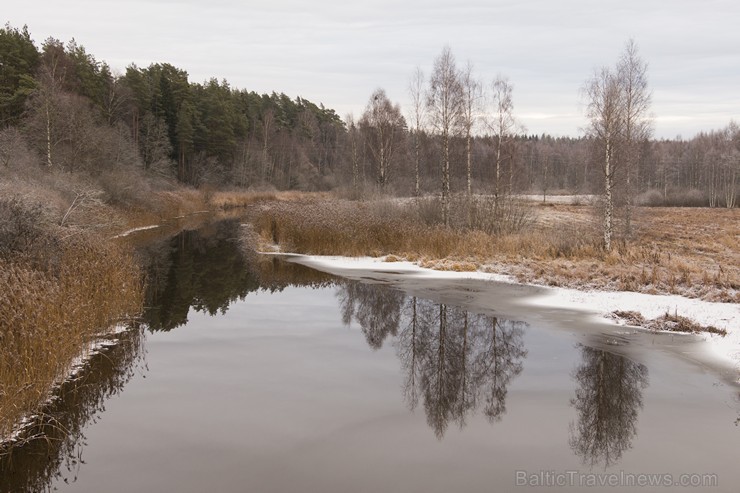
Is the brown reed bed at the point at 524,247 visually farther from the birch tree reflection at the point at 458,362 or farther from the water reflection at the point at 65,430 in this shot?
the water reflection at the point at 65,430

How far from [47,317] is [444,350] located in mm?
6482

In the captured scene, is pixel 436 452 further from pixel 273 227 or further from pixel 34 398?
pixel 273 227

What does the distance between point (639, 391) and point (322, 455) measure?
4807mm

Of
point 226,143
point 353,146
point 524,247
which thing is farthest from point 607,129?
point 226,143

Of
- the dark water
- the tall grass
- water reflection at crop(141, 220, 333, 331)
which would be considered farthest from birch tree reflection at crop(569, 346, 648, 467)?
water reflection at crop(141, 220, 333, 331)

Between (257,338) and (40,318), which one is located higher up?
(40,318)

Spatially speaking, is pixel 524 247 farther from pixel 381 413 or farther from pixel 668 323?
pixel 381 413

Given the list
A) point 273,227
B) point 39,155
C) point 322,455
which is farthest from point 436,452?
point 39,155

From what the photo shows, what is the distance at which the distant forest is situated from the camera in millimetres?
31125

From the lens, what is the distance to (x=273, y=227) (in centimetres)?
2792

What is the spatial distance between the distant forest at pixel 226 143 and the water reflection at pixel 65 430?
17696 mm

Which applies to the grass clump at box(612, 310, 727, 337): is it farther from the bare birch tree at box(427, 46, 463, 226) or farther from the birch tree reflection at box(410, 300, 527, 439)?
the bare birch tree at box(427, 46, 463, 226)

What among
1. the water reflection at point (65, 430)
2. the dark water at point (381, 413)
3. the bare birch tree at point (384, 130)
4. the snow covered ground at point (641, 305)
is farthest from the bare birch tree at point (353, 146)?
the water reflection at point (65, 430)

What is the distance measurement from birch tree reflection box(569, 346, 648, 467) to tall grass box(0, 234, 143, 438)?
6.52 metres
